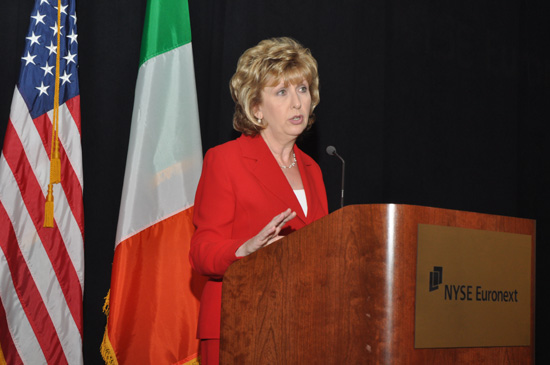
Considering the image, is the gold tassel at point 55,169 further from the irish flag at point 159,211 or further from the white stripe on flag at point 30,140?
the irish flag at point 159,211

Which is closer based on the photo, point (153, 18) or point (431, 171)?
point (153, 18)

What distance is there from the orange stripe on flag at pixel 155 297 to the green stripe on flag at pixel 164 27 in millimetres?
837

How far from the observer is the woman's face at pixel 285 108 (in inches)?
77.4

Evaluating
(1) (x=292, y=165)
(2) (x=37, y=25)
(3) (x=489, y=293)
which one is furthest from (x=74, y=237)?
(3) (x=489, y=293)

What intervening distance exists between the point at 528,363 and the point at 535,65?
322 centimetres

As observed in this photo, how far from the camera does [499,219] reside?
4.79 ft

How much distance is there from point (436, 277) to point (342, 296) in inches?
8.3

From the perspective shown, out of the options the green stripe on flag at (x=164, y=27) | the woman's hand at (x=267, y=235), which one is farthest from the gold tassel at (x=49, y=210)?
the woman's hand at (x=267, y=235)

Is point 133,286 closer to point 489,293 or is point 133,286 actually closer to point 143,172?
point 143,172

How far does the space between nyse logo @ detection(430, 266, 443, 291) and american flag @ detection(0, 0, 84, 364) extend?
1.90 meters

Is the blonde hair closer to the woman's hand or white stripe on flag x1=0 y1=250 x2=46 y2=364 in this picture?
the woman's hand

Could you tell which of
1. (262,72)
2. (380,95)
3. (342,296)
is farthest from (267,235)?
(380,95)

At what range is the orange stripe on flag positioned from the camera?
2693 millimetres

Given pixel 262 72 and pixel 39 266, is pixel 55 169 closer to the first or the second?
pixel 39 266
